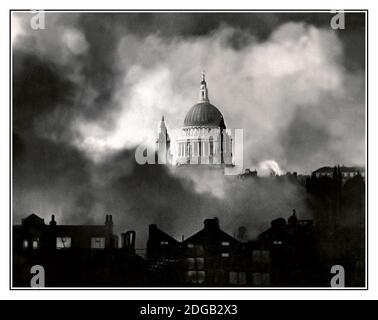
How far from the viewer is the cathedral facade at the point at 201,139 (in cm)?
1423

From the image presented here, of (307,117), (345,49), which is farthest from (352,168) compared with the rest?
(345,49)

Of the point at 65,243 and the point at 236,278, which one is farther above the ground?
the point at 65,243

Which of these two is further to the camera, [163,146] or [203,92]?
[163,146]

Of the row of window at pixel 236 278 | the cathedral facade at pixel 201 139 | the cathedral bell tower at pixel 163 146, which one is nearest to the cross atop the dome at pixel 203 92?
Answer: the cathedral facade at pixel 201 139

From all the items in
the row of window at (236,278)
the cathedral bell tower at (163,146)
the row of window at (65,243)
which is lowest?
the row of window at (236,278)

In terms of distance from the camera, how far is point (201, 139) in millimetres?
14500

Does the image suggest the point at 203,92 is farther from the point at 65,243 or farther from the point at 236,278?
the point at 65,243

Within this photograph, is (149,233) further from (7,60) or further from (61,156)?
(7,60)

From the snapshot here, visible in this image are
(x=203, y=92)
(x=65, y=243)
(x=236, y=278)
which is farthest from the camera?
(x=203, y=92)

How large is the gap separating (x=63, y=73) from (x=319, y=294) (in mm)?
8066

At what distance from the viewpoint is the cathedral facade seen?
14.2 m

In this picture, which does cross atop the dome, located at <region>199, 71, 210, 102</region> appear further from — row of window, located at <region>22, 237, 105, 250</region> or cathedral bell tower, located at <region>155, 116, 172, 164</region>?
row of window, located at <region>22, 237, 105, 250</region>

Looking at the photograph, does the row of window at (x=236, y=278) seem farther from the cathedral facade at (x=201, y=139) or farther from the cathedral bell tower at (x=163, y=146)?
the cathedral bell tower at (x=163, y=146)

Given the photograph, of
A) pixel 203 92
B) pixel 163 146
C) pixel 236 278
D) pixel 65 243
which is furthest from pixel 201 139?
pixel 65 243
